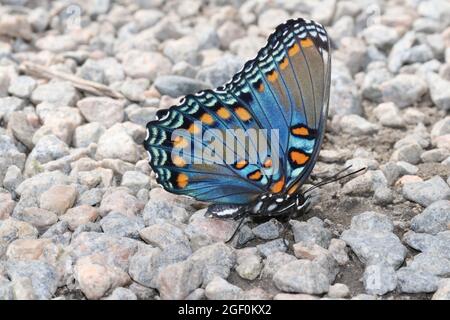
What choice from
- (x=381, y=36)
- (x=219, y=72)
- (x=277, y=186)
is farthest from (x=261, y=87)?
(x=381, y=36)

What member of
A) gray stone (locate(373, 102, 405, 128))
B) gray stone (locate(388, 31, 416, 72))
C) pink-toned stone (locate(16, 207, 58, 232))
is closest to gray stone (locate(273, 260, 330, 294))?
pink-toned stone (locate(16, 207, 58, 232))

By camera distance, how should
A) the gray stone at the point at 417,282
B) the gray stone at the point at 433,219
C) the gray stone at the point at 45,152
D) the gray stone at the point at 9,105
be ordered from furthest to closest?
the gray stone at the point at 9,105 → the gray stone at the point at 45,152 → the gray stone at the point at 433,219 → the gray stone at the point at 417,282

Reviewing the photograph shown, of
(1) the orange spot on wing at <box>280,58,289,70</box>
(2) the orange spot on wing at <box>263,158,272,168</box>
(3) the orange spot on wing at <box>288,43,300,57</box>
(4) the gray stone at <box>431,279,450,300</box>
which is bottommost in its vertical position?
(4) the gray stone at <box>431,279,450,300</box>

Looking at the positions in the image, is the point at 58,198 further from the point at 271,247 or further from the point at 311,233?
the point at 311,233

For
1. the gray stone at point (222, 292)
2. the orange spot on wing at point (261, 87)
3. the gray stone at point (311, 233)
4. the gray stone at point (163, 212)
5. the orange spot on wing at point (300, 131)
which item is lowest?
the gray stone at point (222, 292)

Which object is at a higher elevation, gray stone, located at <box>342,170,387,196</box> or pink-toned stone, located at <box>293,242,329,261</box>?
gray stone, located at <box>342,170,387,196</box>

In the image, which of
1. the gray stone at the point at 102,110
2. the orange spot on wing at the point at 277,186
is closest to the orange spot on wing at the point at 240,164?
the orange spot on wing at the point at 277,186

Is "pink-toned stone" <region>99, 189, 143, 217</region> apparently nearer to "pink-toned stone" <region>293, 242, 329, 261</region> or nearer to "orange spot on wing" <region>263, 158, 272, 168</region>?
"orange spot on wing" <region>263, 158, 272, 168</region>

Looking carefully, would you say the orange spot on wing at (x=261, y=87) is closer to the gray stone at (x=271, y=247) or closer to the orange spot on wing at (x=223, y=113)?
the orange spot on wing at (x=223, y=113)

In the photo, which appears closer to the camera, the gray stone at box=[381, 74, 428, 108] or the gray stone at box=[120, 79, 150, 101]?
the gray stone at box=[120, 79, 150, 101]
